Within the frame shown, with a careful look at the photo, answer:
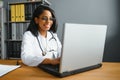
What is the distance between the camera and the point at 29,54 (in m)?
1.35

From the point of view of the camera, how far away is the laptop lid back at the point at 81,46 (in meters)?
0.89

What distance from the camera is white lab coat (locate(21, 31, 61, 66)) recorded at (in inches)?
48.2

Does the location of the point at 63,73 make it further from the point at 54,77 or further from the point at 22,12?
the point at 22,12

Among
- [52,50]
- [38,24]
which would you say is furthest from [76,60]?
[38,24]

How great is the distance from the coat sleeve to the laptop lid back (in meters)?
0.31

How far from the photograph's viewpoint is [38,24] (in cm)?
176

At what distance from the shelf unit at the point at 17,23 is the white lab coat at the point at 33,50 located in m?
1.23

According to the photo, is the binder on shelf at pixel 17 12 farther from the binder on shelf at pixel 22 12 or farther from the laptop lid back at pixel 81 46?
the laptop lid back at pixel 81 46

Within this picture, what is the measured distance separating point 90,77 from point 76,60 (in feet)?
0.41

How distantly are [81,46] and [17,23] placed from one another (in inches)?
87.4

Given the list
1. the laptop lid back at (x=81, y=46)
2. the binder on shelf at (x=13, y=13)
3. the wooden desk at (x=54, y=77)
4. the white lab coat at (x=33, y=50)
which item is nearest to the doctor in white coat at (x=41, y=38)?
the white lab coat at (x=33, y=50)

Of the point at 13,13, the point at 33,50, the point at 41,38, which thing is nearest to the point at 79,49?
the point at 33,50

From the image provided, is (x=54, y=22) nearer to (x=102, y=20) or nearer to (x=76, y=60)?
(x=76, y=60)

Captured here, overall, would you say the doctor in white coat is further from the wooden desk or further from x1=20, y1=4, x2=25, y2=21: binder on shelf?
x1=20, y1=4, x2=25, y2=21: binder on shelf
